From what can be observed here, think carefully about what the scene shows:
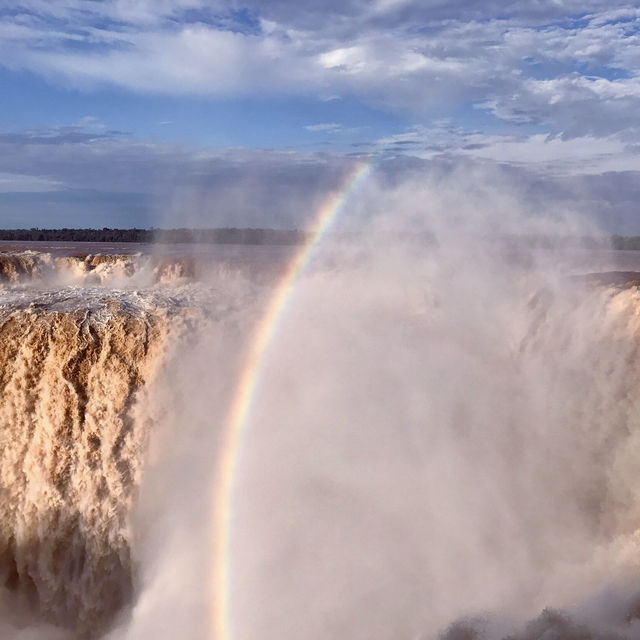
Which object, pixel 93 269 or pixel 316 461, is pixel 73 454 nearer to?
pixel 316 461

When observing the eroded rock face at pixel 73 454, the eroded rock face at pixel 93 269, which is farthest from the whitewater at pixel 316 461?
the eroded rock face at pixel 93 269

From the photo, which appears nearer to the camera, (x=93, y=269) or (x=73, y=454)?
(x=73, y=454)

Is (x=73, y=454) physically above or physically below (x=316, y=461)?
above

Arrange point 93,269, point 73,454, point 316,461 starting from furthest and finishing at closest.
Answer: point 93,269 < point 73,454 < point 316,461

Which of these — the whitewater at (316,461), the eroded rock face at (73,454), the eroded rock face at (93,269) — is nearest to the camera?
the whitewater at (316,461)

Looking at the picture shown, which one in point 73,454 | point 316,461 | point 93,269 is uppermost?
point 93,269

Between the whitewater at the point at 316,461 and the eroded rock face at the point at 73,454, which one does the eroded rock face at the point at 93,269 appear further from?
the eroded rock face at the point at 73,454

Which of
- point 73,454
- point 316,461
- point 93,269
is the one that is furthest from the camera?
point 93,269

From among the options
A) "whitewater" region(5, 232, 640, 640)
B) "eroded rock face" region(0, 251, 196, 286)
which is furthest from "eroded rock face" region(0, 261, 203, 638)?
"eroded rock face" region(0, 251, 196, 286)

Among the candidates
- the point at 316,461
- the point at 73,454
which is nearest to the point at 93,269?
the point at 73,454
